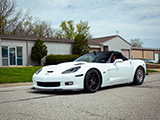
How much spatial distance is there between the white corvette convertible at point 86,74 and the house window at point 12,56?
1583cm

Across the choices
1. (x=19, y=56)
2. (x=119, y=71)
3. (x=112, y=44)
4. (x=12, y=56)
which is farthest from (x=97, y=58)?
(x=112, y=44)

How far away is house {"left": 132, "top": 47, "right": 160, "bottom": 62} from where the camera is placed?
1703 inches

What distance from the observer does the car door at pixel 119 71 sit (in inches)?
294

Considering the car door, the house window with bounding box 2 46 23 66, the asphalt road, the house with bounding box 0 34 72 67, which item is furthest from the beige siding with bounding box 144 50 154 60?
the asphalt road

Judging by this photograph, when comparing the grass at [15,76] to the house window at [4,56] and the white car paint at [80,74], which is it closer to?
the white car paint at [80,74]

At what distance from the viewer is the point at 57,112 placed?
4207 mm

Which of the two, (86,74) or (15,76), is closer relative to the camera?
(86,74)

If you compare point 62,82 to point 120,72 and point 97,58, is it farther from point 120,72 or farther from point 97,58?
point 120,72

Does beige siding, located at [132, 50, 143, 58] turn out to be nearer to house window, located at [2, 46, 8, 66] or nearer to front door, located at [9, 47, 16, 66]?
front door, located at [9, 47, 16, 66]

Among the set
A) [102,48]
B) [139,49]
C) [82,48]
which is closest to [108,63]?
[82,48]

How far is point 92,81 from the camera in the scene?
6.68m

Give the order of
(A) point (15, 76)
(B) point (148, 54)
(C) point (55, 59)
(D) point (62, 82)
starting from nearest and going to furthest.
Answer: (D) point (62, 82) < (A) point (15, 76) < (C) point (55, 59) < (B) point (148, 54)

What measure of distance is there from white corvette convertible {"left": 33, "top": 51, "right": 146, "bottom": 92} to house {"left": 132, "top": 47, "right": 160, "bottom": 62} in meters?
35.6

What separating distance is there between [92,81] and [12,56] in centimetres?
1753
